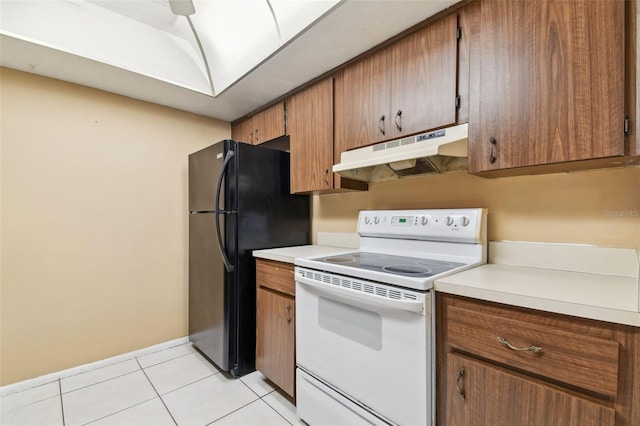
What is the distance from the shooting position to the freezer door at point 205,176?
2.06 metres

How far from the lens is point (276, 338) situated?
71.5 inches

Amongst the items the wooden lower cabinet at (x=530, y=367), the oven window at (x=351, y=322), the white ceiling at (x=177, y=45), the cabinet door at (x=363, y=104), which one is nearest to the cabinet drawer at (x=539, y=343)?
the wooden lower cabinet at (x=530, y=367)

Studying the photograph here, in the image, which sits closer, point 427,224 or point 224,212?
point 427,224

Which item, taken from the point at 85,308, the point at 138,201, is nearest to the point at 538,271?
the point at 138,201

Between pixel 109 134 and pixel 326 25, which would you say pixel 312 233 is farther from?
pixel 109 134

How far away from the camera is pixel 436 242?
1557 mm

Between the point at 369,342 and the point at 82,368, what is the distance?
226cm

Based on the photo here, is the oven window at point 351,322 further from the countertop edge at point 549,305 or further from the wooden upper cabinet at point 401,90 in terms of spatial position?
the wooden upper cabinet at point 401,90

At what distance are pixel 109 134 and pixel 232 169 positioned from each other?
1151 mm

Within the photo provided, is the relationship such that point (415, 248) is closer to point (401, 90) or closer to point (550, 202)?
point (550, 202)

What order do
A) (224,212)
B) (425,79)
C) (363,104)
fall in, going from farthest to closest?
(224,212), (363,104), (425,79)

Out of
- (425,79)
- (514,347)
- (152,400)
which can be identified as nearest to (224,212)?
(152,400)

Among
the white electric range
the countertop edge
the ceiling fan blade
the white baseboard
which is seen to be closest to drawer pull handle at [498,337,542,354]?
the countertop edge

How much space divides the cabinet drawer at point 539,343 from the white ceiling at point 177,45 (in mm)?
1376
